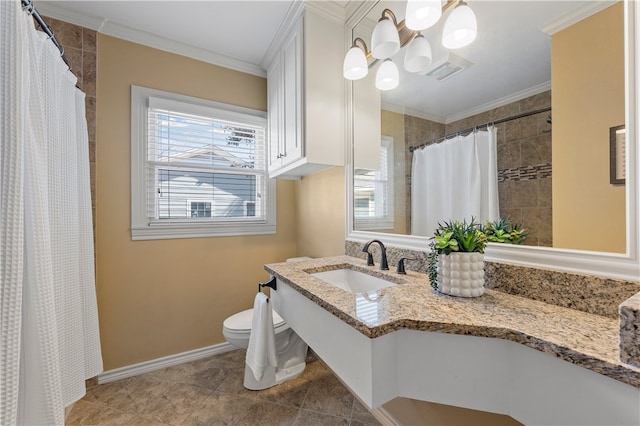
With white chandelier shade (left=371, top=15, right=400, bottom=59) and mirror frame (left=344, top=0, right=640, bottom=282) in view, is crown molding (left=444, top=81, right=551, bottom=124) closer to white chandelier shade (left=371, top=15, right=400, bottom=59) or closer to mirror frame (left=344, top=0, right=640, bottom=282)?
mirror frame (left=344, top=0, right=640, bottom=282)

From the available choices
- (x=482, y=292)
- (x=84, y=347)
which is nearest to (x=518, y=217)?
(x=482, y=292)

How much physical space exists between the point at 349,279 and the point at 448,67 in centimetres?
116

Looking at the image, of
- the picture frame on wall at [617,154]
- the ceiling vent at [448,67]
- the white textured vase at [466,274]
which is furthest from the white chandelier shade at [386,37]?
the white textured vase at [466,274]

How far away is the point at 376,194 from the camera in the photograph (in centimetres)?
157

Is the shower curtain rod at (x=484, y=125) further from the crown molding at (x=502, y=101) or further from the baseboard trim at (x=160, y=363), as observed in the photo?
the baseboard trim at (x=160, y=363)

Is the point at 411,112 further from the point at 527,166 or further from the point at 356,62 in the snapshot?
the point at 527,166

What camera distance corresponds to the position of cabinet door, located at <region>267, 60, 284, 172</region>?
192 centimetres

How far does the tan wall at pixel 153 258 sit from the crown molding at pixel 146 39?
44 millimetres

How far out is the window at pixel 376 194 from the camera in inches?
58.5

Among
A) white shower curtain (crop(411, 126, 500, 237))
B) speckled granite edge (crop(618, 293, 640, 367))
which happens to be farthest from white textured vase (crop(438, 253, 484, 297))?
speckled granite edge (crop(618, 293, 640, 367))

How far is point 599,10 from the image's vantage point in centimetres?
75

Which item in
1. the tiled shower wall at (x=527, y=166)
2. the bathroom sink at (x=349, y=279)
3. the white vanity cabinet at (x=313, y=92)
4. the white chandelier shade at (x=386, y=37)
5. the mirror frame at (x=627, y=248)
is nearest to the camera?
the mirror frame at (x=627, y=248)

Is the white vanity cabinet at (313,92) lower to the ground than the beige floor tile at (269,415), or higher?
higher

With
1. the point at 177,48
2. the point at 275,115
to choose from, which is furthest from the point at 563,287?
the point at 177,48
